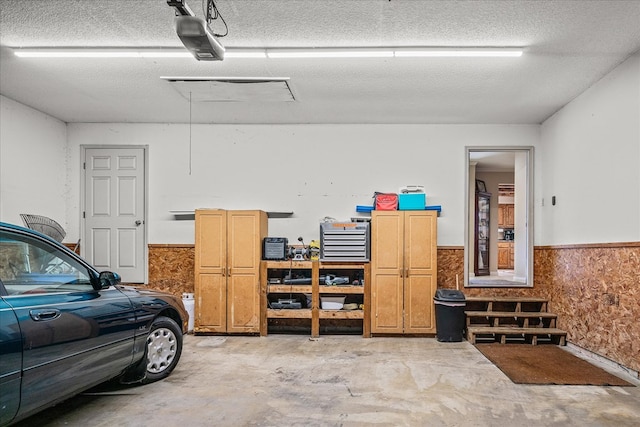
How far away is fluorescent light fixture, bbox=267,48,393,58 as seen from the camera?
14.0ft

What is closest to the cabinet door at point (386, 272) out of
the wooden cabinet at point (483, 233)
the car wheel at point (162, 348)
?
the car wheel at point (162, 348)

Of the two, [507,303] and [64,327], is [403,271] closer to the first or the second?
[507,303]

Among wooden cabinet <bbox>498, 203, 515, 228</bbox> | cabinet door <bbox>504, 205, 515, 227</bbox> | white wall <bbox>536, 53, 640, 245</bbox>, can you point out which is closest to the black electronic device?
white wall <bbox>536, 53, 640, 245</bbox>

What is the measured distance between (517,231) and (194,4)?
740cm

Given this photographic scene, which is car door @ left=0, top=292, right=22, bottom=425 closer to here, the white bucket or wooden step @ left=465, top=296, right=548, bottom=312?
the white bucket

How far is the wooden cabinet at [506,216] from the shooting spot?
14.7 metres

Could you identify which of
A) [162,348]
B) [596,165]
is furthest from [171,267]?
[596,165]

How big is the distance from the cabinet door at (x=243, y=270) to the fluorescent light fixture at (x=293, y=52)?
8.21 ft

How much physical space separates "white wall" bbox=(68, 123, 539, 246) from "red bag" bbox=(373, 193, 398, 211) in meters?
0.57

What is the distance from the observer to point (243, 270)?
247 inches

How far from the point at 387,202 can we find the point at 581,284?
2528 mm

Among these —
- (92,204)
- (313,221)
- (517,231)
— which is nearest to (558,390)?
(313,221)

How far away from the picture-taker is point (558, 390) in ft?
13.1

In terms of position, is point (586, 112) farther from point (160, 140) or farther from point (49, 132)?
point (49, 132)
